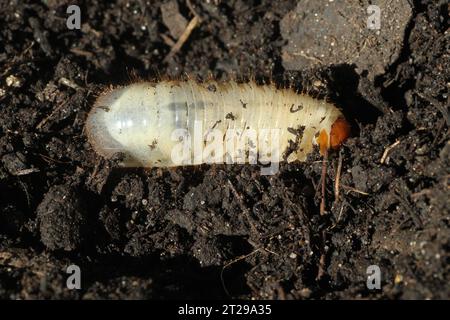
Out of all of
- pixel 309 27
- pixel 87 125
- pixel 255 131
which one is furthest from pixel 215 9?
pixel 87 125

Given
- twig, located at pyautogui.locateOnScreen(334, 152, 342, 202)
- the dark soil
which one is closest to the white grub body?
the dark soil

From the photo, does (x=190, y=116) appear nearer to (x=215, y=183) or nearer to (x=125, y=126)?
(x=125, y=126)

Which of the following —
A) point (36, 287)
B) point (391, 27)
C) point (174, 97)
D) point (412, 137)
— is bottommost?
Result: point (36, 287)

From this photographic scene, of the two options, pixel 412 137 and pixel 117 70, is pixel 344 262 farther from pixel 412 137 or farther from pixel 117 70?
pixel 117 70

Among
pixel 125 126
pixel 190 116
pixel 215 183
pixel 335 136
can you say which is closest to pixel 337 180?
pixel 335 136

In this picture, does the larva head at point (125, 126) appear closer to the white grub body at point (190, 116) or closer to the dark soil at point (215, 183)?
the white grub body at point (190, 116)

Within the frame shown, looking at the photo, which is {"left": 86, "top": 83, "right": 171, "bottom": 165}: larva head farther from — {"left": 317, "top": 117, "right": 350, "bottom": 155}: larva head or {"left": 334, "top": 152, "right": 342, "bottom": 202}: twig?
{"left": 334, "top": 152, "right": 342, "bottom": 202}: twig

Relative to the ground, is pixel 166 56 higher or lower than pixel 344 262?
higher
